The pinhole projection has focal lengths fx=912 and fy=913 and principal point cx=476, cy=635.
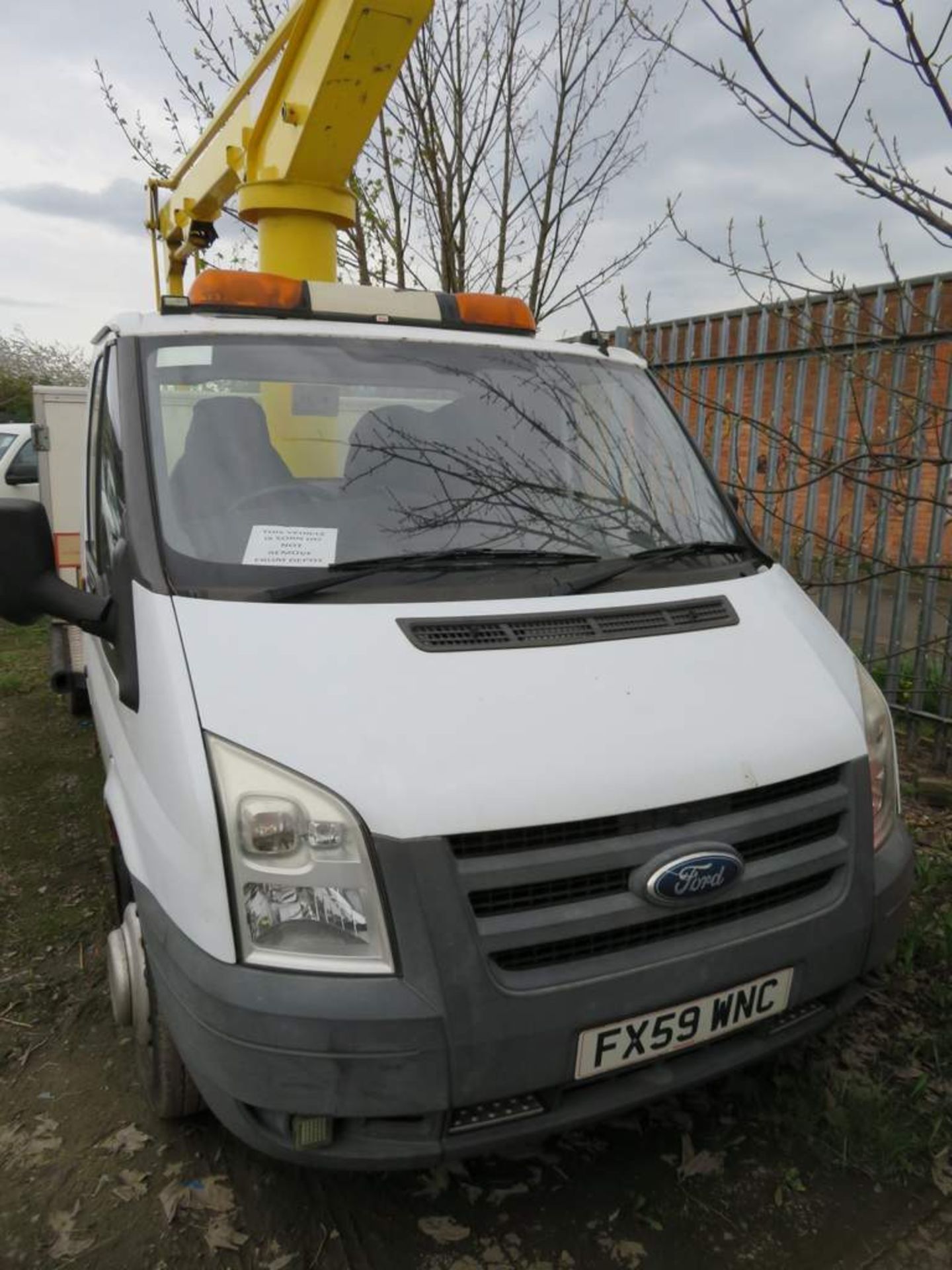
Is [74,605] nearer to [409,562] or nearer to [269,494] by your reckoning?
[269,494]

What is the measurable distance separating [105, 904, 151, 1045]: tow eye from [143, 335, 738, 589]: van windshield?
3.12 ft

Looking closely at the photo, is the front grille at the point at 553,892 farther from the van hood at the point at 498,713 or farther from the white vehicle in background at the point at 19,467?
the white vehicle in background at the point at 19,467

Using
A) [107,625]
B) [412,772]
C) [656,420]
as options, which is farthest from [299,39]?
[412,772]

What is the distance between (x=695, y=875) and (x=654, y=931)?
0.16 m

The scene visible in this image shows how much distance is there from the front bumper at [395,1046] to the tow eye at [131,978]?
1.17 ft

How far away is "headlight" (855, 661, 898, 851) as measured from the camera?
7.80ft

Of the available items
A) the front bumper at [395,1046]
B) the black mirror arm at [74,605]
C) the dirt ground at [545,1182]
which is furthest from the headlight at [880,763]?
the black mirror arm at [74,605]

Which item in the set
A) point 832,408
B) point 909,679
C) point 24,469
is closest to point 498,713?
point 909,679

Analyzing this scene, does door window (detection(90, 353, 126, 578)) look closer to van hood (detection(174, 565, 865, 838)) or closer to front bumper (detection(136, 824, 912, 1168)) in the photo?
van hood (detection(174, 565, 865, 838))

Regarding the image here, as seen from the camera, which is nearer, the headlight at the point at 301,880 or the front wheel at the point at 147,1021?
the headlight at the point at 301,880

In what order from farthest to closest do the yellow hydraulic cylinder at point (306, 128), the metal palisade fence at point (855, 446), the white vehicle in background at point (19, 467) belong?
the white vehicle in background at point (19, 467)
the metal palisade fence at point (855, 446)
the yellow hydraulic cylinder at point (306, 128)

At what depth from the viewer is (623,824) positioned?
A: 6.36 ft

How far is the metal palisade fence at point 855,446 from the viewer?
3986 millimetres

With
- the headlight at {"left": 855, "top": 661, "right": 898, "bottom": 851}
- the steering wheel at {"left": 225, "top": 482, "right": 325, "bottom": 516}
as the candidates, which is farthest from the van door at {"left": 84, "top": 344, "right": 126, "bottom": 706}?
the headlight at {"left": 855, "top": 661, "right": 898, "bottom": 851}
